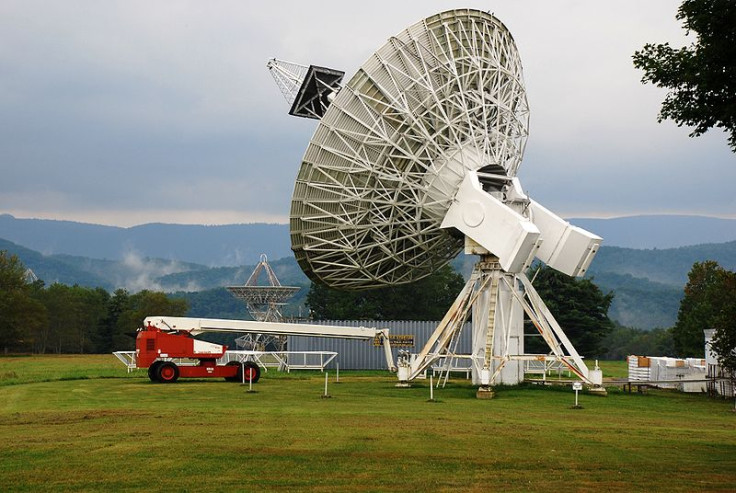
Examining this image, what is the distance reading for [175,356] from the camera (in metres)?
37.1

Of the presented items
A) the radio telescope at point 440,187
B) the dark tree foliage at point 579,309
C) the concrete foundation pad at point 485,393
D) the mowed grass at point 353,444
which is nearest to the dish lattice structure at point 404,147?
the radio telescope at point 440,187

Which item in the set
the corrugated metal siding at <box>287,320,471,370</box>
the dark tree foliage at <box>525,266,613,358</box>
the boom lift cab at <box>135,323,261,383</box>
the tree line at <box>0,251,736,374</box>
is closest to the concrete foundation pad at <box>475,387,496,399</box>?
the boom lift cab at <box>135,323,261,383</box>

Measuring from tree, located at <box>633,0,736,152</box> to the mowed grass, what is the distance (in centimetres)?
671

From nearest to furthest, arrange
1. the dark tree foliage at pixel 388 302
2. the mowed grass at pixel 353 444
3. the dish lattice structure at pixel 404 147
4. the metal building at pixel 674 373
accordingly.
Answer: the mowed grass at pixel 353 444, the dish lattice structure at pixel 404 147, the metal building at pixel 674 373, the dark tree foliage at pixel 388 302

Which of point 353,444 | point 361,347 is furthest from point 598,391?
point 361,347

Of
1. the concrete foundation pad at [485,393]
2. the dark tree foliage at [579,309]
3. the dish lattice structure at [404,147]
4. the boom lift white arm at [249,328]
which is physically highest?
the dish lattice structure at [404,147]

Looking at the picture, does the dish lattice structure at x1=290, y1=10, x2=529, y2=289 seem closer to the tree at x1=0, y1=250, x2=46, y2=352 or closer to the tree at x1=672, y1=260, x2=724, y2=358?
the tree at x1=672, y1=260, x2=724, y2=358

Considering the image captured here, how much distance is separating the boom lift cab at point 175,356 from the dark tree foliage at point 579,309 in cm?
5589

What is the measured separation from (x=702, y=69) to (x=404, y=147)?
64.1 feet

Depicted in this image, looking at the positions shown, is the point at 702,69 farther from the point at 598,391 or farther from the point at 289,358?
the point at 289,358

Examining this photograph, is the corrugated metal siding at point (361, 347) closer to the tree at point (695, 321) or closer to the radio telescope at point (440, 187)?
the radio telescope at point (440, 187)

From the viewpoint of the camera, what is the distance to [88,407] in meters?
25.8

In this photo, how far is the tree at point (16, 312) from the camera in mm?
92875

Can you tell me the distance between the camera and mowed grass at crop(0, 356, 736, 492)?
1449 centimetres
